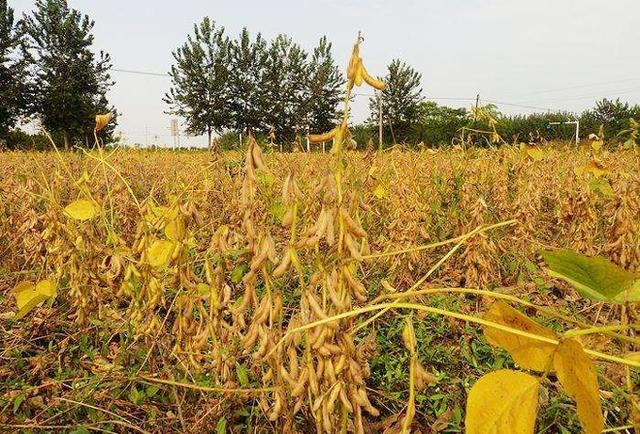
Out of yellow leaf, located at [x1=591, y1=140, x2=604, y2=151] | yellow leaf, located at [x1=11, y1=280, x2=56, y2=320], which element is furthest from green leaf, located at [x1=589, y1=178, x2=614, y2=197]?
yellow leaf, located at [x1=11, y1=280, x2=56, y2=320]

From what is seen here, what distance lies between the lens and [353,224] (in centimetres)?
80

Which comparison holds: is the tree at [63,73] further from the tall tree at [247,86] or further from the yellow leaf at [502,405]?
the yellow leaf at [502,405]

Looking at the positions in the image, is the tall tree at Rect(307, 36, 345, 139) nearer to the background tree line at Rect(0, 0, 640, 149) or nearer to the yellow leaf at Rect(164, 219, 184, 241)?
the background tree line at Rect(0, 0, 640, 149)

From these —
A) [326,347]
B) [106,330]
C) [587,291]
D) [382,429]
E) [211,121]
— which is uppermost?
[211,121]

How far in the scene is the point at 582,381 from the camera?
432mm

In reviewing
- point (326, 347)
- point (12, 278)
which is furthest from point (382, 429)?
point (12, 278)

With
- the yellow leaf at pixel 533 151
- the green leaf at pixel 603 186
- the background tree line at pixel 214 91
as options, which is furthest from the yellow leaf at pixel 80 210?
the background tree line at pixel 214 91

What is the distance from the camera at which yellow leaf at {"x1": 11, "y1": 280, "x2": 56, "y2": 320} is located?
4.65ft

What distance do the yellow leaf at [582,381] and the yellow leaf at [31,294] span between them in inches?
56.7

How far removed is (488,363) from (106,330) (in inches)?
62.1

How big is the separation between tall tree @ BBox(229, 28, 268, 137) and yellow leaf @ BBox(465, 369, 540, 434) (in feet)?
117

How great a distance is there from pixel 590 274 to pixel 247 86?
36.5m

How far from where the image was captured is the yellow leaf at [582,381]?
16.4 inches

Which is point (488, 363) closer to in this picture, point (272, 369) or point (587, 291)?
point (272, 369)
